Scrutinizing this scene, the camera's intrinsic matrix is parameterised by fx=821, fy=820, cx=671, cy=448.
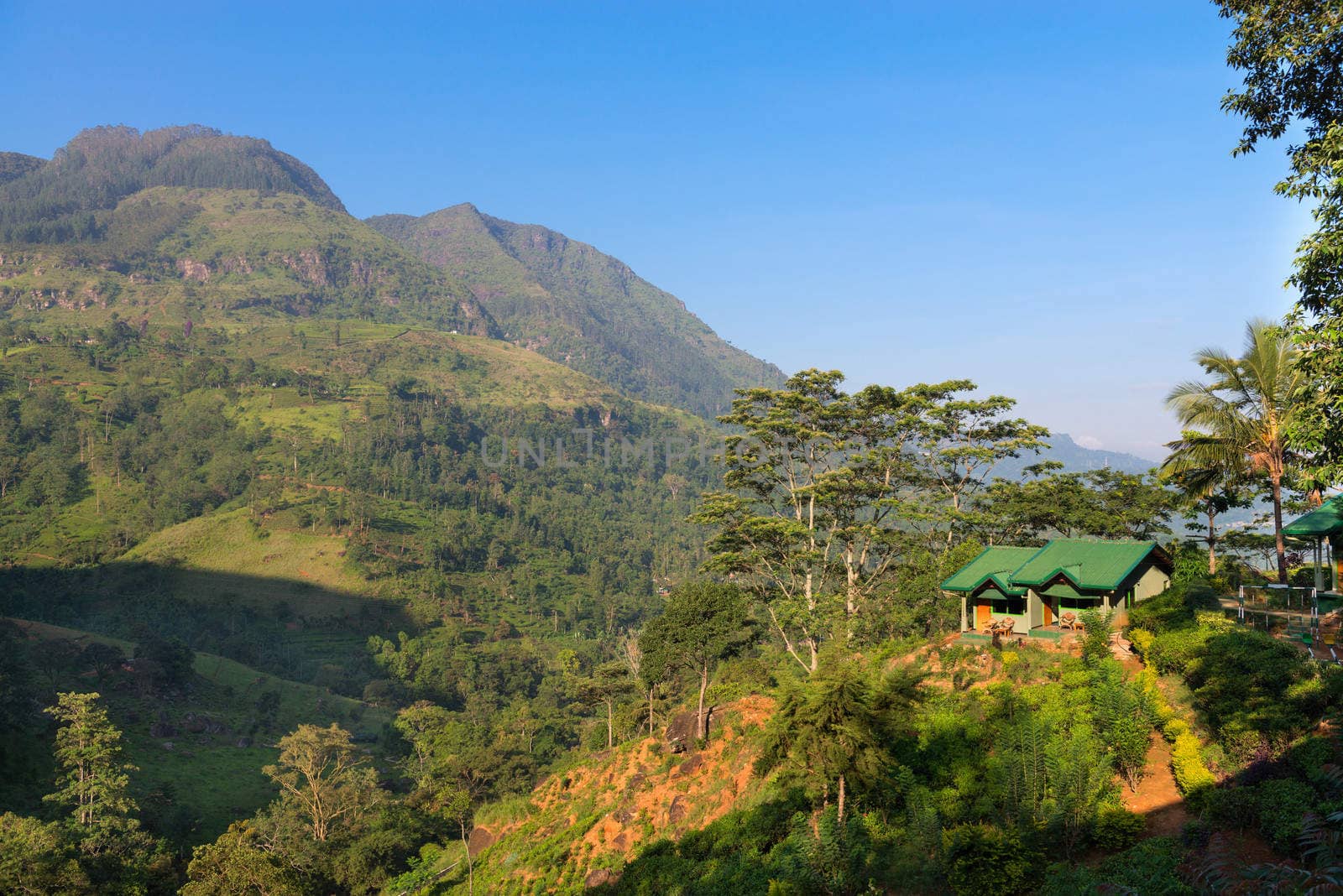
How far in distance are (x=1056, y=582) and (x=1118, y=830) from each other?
13.2m

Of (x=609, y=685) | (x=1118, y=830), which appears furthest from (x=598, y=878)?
(x=609, y=685)

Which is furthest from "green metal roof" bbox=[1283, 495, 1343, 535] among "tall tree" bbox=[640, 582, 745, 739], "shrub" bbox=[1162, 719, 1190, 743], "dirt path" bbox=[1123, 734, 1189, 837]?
"tall tree" bbox=[640, 582, 745, 739]

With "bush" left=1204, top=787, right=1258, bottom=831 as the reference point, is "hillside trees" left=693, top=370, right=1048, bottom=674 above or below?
above

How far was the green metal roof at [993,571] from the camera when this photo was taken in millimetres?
27422

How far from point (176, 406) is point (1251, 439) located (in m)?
216

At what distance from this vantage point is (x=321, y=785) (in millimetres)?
51062

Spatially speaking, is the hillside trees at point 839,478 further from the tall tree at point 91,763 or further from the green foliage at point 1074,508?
the tall tree at point 91,763

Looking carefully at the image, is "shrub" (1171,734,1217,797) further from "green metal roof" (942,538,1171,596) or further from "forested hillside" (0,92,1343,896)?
"green metal roof" (942,538,1171,596)

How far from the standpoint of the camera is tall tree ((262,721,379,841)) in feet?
164

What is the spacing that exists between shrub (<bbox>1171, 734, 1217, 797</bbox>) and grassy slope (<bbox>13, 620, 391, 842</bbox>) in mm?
60736

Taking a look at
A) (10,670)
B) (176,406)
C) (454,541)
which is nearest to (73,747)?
(10,670)

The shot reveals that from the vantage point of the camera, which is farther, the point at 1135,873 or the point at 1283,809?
the point at 1283,809

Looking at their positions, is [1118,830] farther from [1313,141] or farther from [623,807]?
[623,807]

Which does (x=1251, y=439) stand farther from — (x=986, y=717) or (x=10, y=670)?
(x=10, y=670)
